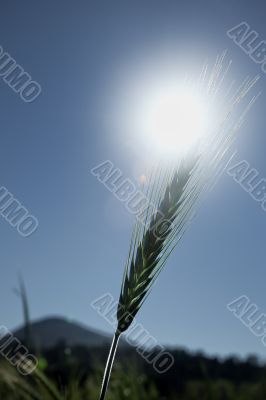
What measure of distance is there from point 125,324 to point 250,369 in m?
18.4

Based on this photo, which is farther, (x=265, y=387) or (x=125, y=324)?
(x=265, y=387)

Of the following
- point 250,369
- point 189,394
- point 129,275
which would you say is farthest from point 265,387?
point 250,369

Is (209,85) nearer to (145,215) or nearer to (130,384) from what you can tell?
(145,215)

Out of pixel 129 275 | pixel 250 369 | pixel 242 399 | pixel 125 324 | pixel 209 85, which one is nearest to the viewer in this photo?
pixel 125 324

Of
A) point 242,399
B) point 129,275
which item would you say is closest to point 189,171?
point 129,275

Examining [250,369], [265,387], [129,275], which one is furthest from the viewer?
[250,369]

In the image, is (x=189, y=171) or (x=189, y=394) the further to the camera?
(x=189, y=394)

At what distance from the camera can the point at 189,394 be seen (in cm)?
530

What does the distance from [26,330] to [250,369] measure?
18.4 m

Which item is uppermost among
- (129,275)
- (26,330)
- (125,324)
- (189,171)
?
(189,171)

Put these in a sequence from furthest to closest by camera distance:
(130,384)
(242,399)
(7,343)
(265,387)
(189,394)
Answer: (189,394) → (265,387) → (242,399) → (130,384) → (7,343)

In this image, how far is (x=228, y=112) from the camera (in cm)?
166

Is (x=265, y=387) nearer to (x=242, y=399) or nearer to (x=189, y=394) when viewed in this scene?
(x=242, y=399)

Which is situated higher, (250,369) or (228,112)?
(228,112)
